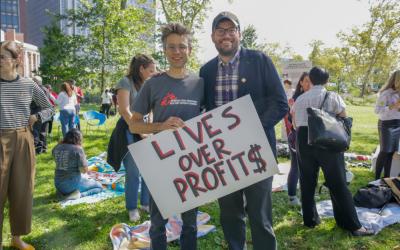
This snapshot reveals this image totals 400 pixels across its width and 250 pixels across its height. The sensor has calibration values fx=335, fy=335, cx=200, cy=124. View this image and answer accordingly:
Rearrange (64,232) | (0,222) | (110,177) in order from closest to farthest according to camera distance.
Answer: (0,222)
(64,232)
(110,177)

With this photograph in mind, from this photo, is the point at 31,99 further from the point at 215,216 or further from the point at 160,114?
the point at 215,216

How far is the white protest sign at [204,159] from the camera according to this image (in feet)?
8.30

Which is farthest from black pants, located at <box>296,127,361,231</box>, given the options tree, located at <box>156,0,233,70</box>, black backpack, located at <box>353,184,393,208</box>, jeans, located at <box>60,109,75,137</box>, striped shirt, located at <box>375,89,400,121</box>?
tree, located at <box>156,0,233,70</box>

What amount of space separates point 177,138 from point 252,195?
73cm

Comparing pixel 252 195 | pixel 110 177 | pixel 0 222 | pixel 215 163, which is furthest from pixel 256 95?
pixel 110 177

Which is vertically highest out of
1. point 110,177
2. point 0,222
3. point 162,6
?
point 162,6

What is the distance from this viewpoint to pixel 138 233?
3758mm

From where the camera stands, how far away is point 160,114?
2619 millimetres

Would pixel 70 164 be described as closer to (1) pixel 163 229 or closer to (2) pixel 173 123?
(1) pixel 163 229

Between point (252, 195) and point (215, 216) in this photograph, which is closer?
point (252, 195)

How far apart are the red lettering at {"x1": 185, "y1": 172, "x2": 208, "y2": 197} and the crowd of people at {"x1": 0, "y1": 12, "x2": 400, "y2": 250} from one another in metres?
0.25

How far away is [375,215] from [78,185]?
432 cm

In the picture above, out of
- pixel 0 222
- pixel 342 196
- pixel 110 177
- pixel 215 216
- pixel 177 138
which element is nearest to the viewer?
pixel 177 138

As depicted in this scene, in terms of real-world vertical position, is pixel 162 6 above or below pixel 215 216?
above
